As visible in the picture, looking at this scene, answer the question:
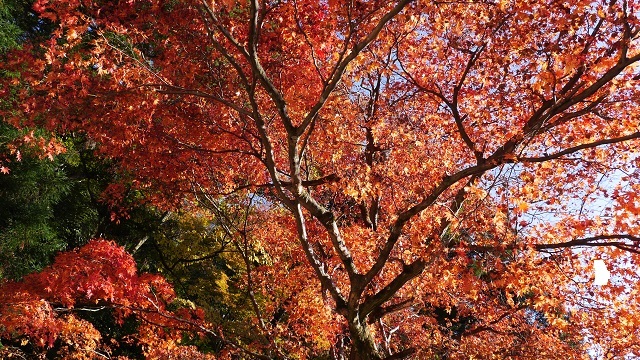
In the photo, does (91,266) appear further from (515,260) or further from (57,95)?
(515,260)

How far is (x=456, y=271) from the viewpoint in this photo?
6.20m

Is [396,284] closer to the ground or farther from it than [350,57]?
closer to the ground

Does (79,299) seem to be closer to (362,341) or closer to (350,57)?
(362,341)

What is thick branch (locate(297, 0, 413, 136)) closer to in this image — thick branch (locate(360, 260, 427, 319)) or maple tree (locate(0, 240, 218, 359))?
thick branch (locate(360, 260, 427, 319))

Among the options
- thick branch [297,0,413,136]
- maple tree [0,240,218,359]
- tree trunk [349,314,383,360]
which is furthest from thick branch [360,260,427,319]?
maple tree [0,240,218,359]

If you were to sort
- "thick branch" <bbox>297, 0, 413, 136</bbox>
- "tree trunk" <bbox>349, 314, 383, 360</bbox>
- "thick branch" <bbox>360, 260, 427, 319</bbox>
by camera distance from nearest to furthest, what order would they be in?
"thick branch" <bbox>297, 0, 413, 136</bbox> → "thick branch" <bbox>360, 260, 427, 319</bbox> → "tree trunk" <bbox>349, 314, 383, 360</bbox>

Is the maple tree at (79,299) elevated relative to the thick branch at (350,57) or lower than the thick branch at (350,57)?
lower

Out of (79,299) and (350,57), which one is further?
(79,299)

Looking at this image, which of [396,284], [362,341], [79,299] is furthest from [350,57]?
[79,299]

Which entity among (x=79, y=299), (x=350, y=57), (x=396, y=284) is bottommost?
(x=396, y=284)

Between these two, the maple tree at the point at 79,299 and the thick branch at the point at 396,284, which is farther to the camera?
the maple tree at the point at 79,299

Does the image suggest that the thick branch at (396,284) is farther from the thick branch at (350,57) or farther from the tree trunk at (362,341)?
the thick branch at (350,57)

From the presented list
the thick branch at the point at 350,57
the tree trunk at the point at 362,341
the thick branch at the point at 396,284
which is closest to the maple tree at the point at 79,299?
the tree trunk at the point at 362,341

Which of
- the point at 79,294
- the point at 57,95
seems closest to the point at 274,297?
the point at 79,294
